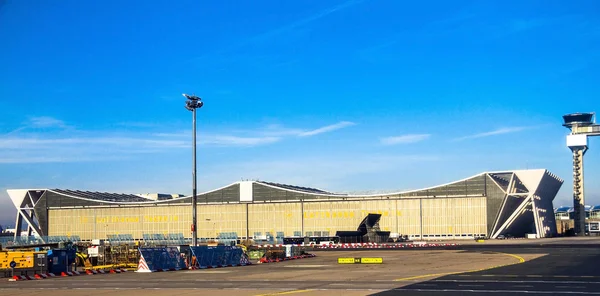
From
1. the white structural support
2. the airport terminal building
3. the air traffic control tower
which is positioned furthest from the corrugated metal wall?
the air traffic control tower

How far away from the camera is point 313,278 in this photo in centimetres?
3872

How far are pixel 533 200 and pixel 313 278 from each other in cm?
13088

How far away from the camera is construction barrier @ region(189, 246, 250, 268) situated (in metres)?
51.9

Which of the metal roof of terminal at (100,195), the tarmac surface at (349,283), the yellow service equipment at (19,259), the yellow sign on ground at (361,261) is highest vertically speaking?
the metal roof of terminal at (100,195)

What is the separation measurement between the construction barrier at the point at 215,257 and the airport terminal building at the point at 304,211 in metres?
92.9

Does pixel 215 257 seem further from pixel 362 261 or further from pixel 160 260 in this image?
pixel 362 261

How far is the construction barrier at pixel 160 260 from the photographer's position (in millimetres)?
47656

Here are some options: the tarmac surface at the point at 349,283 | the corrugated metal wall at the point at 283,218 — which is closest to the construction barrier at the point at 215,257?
the tarmac surface at the point at 349,283

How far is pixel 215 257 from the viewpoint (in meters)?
54.2

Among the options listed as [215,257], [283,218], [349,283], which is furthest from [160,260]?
[283,218]

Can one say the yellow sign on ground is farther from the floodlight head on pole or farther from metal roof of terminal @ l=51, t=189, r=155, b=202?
metal roof of terminal @ l=51, t=189, r=155, b=202

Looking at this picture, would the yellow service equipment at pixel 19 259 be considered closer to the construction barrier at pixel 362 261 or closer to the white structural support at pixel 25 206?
the construction barrier at pixel 362 261

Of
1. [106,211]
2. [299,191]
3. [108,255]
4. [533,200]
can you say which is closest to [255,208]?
[299,191]

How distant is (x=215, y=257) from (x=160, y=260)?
6184 mm
